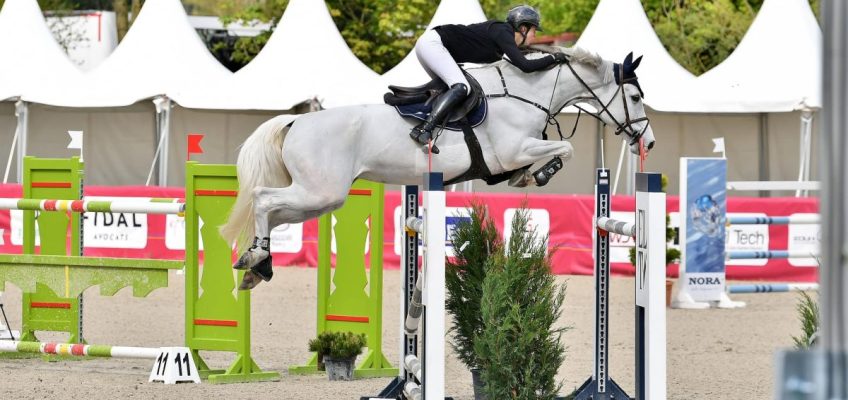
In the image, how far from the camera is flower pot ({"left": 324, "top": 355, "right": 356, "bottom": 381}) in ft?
22.0

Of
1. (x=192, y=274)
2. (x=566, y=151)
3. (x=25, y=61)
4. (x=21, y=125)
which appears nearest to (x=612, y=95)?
(x=566, y=151)

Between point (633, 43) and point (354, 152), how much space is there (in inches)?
423

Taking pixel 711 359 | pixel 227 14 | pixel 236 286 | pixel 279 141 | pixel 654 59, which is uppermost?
pixel 227 14

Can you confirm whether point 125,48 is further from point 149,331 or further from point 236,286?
point 236,286

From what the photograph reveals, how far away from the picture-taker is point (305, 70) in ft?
53.5

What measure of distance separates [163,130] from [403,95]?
11538mm

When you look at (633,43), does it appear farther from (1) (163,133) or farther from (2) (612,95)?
(2) (612,95)

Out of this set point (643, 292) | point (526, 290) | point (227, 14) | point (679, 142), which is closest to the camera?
point (643, 292)

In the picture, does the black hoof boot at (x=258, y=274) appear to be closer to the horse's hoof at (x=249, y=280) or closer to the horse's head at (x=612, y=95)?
the horse's hoof at (x=249, y=280)

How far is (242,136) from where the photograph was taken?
1777 cm

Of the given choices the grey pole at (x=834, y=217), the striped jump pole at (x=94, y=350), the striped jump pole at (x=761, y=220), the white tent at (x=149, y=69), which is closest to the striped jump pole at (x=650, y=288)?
the grey pole at (x=834, y=217)

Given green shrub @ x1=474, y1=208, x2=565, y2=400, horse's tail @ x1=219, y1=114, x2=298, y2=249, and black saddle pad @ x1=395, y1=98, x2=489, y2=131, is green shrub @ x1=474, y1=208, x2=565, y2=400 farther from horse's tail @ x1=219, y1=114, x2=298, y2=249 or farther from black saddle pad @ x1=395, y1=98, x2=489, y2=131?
horse's tail @ x1=219, y1=114, x2=298, y2=249

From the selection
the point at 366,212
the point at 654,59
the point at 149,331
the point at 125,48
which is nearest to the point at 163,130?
the point at 125,48

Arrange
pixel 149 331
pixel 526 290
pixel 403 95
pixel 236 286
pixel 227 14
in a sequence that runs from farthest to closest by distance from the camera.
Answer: pixel 227 14
pixel 149 331
pixel 236 286
pixel 403 95
pixel 526 290
